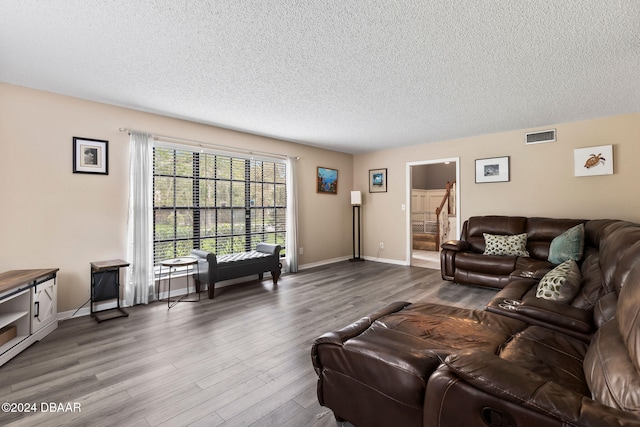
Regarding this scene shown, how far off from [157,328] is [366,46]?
11.0 feet

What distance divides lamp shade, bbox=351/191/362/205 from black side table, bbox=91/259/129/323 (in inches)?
183

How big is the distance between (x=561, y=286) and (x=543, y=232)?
2.68 meters

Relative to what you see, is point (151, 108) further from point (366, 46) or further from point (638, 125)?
point (638, 125)

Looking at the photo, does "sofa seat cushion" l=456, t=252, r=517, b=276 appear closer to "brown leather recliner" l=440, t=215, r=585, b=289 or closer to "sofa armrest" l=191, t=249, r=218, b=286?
"brown leather recliner" l=440, t=215, r=585, b=289

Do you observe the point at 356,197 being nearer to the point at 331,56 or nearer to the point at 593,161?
the point at 593,161

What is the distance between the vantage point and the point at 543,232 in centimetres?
432

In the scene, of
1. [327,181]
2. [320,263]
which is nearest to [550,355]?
[320,263]

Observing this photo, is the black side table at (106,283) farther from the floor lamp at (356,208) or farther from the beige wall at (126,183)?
the floor lamp at (356,208)

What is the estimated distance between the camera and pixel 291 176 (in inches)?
220

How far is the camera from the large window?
4129mm

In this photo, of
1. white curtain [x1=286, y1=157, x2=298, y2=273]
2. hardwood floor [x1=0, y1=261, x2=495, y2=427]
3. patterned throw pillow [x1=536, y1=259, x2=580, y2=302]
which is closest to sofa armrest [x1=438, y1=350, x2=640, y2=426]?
hardwood floor [x1=0, y1=261, x2=495, y2=427]

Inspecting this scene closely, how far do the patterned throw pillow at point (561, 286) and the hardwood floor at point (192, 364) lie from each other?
1.51 metres

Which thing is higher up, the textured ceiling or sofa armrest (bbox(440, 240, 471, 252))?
the textured ceiling

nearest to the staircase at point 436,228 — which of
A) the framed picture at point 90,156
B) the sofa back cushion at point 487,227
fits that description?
the sofa back cushion at point 487,227
